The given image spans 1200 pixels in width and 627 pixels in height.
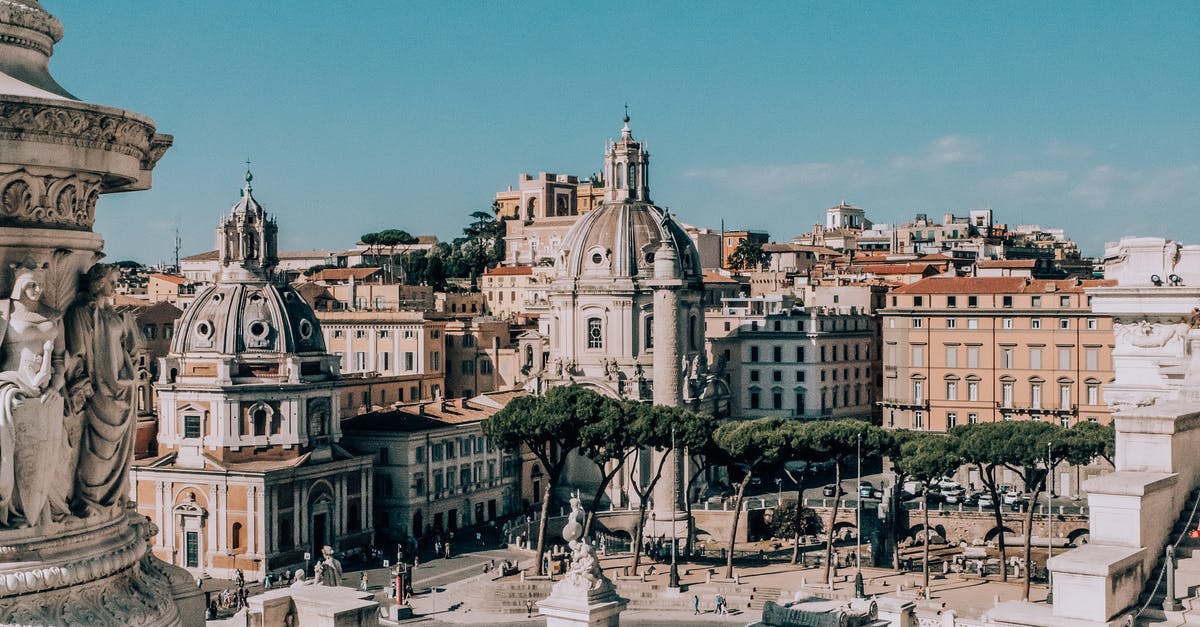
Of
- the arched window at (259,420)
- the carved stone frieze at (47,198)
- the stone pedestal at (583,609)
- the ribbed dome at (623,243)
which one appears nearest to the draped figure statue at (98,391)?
the carved stone frieze at (47,198)

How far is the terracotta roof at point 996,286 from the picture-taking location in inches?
2510

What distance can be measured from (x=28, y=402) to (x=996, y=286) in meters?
63.2

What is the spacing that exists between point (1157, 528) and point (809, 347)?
197 feet

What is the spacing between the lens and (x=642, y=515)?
46.0 meters

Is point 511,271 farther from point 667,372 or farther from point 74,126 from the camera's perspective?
point 74,126

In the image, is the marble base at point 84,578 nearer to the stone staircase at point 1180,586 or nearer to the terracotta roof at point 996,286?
the stone staircase at point 1180,586

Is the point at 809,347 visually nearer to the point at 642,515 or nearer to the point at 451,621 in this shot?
the point at 642,515

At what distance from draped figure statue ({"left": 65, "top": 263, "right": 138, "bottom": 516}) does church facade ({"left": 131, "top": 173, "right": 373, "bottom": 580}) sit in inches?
1658

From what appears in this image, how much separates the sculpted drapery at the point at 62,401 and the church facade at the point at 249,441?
4216cm

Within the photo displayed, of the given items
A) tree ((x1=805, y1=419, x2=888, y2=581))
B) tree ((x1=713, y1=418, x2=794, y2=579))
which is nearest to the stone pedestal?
tree ((x1=713, y1=418, x2=794, y2=579))

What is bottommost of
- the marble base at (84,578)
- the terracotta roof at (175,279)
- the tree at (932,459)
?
the tree at (932,459)

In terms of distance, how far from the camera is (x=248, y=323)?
5047cm

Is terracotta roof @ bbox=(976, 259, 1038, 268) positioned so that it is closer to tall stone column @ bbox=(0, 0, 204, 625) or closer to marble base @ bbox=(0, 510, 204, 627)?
marble base @ bbox=(0, 510, 204, 627)

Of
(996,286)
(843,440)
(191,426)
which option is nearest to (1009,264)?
(996,286)
